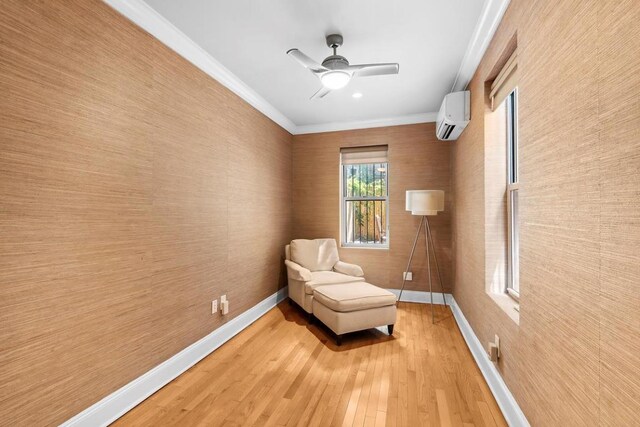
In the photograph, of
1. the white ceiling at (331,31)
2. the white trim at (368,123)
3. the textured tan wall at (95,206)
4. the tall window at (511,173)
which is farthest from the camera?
the white trim at (368,123)

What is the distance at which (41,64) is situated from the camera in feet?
4.79

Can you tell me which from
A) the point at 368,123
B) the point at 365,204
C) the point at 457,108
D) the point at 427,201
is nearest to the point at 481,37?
the point at 457,108

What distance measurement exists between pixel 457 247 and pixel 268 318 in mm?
2458

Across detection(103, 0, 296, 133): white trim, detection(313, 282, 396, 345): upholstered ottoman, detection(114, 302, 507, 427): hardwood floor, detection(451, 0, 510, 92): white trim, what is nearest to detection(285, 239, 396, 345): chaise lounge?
detection(313, 282, 396, 345): upholstered ottoman

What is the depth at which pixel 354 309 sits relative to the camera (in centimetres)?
286

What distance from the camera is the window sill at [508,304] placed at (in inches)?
72.2

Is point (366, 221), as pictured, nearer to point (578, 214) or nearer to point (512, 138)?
point (512, 138)

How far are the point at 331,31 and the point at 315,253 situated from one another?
2680 mm

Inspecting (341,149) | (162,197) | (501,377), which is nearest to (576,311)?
(501,377)

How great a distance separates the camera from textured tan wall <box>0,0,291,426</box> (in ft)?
4.53

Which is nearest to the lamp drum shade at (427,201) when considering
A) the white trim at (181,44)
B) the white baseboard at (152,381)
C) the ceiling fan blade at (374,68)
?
the ceiling fan blade at (374,68)

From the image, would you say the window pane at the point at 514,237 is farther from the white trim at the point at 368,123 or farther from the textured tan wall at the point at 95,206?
the textured tan wall at the point at 95,206

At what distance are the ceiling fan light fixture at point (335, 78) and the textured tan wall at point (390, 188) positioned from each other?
2.03 m

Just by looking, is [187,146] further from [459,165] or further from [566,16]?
[459,165]
